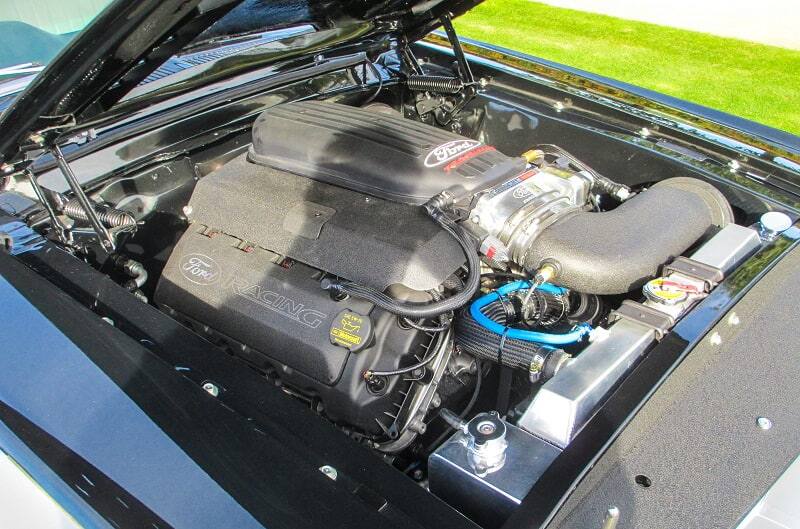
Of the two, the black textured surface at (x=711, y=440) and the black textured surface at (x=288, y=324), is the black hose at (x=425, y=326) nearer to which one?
the black textured surface at (x=288, y=324)

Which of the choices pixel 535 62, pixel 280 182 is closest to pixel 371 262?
pixel 280 182

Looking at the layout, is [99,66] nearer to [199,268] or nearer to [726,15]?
[199,268]

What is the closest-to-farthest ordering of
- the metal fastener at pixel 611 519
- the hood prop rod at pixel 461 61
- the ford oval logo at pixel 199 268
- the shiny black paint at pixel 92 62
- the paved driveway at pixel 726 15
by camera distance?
the metal fastener at pixel 611 519 < the shiny black paint at pixel 92 62 < the ford oval logo at pixel 199 268 < the hood prop rod at pixel 461 61 < the paved driveway at pixel 726 15

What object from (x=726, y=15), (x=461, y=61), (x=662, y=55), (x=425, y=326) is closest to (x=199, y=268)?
(x=425, y=326)

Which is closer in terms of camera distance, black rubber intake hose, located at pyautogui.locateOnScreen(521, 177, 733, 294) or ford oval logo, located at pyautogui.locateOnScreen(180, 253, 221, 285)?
black rubber intake hose, located at pyautogui.locateOnScreen(521, 177, 733, 294)

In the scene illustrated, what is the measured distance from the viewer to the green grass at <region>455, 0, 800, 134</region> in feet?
16.1

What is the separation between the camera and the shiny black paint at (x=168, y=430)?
35.0 inches

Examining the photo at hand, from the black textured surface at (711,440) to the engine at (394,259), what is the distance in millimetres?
230

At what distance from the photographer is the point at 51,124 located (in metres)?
1.28

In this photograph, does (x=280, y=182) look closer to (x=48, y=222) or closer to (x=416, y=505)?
(x=48, y=222)

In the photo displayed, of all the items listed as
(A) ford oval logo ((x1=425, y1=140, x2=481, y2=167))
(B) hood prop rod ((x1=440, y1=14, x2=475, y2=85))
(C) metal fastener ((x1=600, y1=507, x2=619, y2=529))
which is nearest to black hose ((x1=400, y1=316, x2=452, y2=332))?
(A) ford oval logo ((x1=425, y1=140, x2=481, y2=167))

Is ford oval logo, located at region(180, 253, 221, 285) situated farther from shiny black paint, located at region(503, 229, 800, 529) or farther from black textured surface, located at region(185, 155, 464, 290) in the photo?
shiny black paint, located at region(503, 229, 800, 529)

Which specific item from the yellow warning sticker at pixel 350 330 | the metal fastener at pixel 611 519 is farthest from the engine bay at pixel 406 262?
the metal fastener at pixel 611 519

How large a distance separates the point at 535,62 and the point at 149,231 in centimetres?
139
